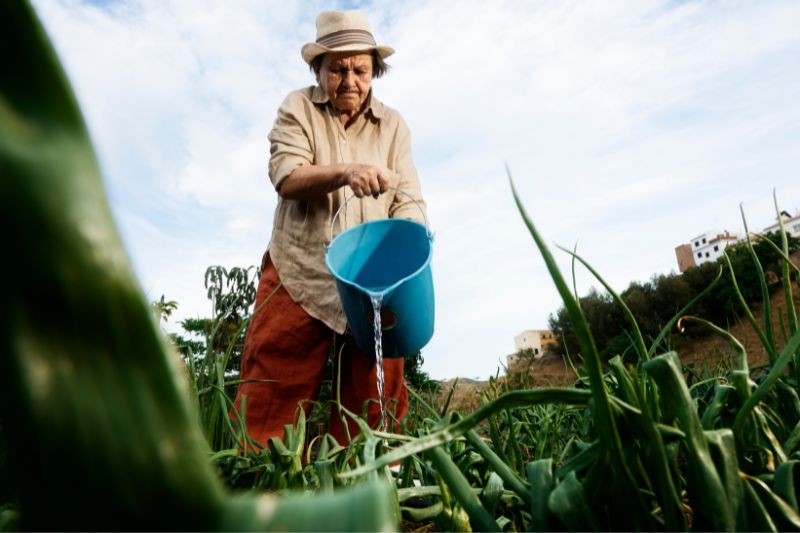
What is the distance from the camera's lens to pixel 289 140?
8.12ft

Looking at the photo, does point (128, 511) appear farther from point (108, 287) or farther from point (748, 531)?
point (748, 531)

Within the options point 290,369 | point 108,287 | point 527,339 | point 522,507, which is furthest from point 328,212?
point 527,339

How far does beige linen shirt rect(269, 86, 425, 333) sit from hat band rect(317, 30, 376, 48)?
0.22 meters

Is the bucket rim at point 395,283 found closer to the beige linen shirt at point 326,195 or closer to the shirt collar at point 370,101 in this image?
the beige linen shirt at point 326,195

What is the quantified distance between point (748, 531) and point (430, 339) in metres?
1.92

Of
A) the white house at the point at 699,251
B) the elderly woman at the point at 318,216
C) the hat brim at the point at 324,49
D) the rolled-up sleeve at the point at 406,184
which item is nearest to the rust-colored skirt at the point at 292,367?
the elderly woman at the point at 318,216

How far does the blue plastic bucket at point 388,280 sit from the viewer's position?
6.40 feet

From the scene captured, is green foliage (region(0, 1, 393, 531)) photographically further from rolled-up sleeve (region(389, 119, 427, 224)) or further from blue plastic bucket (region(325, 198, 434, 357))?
rolled-up sleeve (region(389, 119, 427, 224))

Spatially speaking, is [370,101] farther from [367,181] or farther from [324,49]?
[367,181]

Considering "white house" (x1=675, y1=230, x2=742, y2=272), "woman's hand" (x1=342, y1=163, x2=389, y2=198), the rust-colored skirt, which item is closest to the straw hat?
"woman's hand" (x1=342, y1=163, x2=389, y2=198)

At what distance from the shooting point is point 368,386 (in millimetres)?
2383

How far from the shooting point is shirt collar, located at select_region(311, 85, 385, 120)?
105 inches

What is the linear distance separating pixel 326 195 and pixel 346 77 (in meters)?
0.51

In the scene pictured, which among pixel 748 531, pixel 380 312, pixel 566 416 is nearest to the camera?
pixel 748 531
